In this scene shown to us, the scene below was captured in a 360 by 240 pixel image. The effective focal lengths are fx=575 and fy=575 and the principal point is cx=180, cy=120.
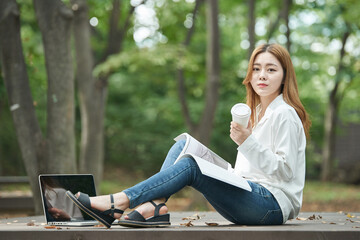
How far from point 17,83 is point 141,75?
1186cm

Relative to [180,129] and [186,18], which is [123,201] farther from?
[180,129]

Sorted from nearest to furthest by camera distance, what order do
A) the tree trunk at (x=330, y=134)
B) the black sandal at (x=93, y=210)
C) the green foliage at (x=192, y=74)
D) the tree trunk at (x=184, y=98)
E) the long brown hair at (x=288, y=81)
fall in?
1. the black sandal at (x=93, y=210)
2. the long brown hair at (x=288, y=81)
3. the tree trunk at (x=184, y=98)
4. the green foliage at (x=192, y=74)
5. the tree trunk at (x=330, y=134)

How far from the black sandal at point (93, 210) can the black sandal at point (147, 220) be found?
8 cm

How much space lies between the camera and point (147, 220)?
3.63 meters

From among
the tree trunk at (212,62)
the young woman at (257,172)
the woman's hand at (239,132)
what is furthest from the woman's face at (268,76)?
the tree trunk at (212,62)

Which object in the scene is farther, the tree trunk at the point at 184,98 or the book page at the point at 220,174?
the tree trunk at the point at 184,98

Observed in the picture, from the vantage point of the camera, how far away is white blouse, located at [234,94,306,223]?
364cm

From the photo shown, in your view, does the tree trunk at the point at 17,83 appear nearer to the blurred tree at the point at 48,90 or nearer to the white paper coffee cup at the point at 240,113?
the blurred tree at the point at 48,90

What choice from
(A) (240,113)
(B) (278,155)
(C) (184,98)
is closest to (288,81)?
(B) (278,155)

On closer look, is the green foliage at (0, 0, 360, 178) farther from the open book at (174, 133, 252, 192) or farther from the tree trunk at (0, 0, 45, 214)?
the open book at (174, 133, 252, 192)

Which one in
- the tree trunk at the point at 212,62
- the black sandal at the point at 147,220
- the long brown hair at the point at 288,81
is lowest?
the black sandal at the point at 147,220

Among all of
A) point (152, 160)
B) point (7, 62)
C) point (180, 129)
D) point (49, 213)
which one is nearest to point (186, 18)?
point (180, 129)

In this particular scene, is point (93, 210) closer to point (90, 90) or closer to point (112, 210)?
A: point (112, 210)

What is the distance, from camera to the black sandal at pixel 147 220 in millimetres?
3586
